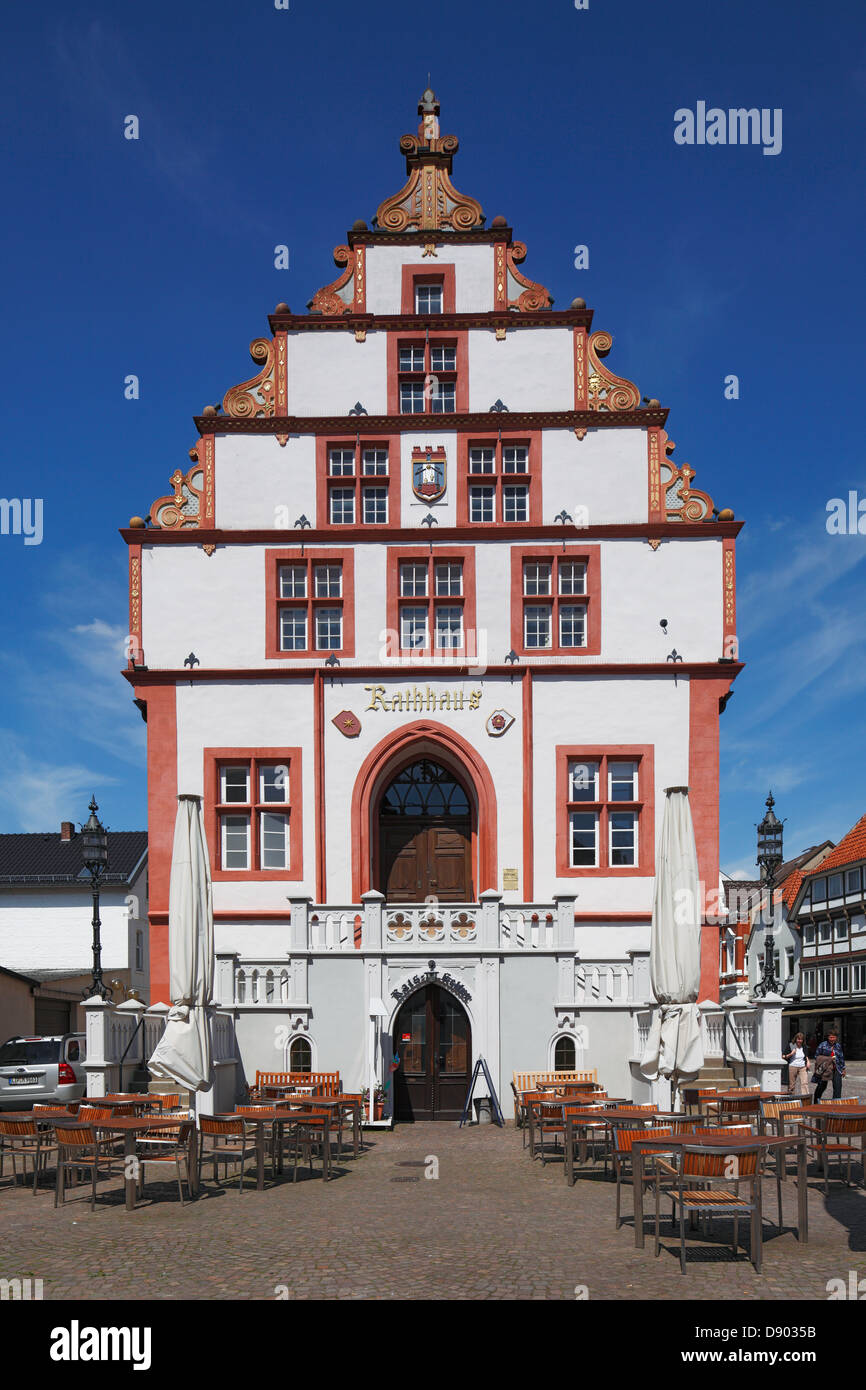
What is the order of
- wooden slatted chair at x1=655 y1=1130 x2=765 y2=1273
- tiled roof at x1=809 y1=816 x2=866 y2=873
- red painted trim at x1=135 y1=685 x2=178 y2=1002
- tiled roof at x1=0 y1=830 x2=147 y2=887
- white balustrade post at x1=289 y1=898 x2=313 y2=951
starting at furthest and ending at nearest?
1. tiled roof at x1=809 y1=816 x2=866 y2=873
2. tiled roof at x1=0 y1=830 x2=147 y2=887
3. red painted trim at x1=135 y1=685 x2=178 y2=1002
4. white balustrade post at x1=289 y1=898 x2=313 y2=951
5. wooden slatted chair at x1=655 y1=1130 x2=765 y2=1273

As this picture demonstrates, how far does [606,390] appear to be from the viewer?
82.4 ft

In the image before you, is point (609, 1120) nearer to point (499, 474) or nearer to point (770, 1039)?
point (770, 1039)

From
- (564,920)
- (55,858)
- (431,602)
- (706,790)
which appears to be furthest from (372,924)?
(55,858)

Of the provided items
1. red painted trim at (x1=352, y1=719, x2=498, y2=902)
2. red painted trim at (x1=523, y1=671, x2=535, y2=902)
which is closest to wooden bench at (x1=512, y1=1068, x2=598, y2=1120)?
red painted trim at (x1=523, y1=671, x2=535, y2=902)

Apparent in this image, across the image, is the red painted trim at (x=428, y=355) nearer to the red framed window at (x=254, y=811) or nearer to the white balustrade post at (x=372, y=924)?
the red framed window at (x=254, y=811)

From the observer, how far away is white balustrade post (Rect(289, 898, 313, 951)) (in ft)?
69.3

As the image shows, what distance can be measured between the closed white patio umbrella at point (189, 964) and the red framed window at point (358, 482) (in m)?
9.63

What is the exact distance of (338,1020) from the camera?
68.5 ft

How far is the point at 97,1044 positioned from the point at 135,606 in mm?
8909

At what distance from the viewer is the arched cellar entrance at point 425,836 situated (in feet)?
80.5

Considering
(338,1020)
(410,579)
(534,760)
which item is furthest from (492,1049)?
(410,579)

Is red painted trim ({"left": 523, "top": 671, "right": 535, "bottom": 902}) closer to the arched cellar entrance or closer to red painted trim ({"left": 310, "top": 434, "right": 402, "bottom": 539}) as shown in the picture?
the arched cellar entrance

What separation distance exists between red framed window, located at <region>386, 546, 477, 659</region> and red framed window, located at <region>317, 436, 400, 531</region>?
3.28 ft
